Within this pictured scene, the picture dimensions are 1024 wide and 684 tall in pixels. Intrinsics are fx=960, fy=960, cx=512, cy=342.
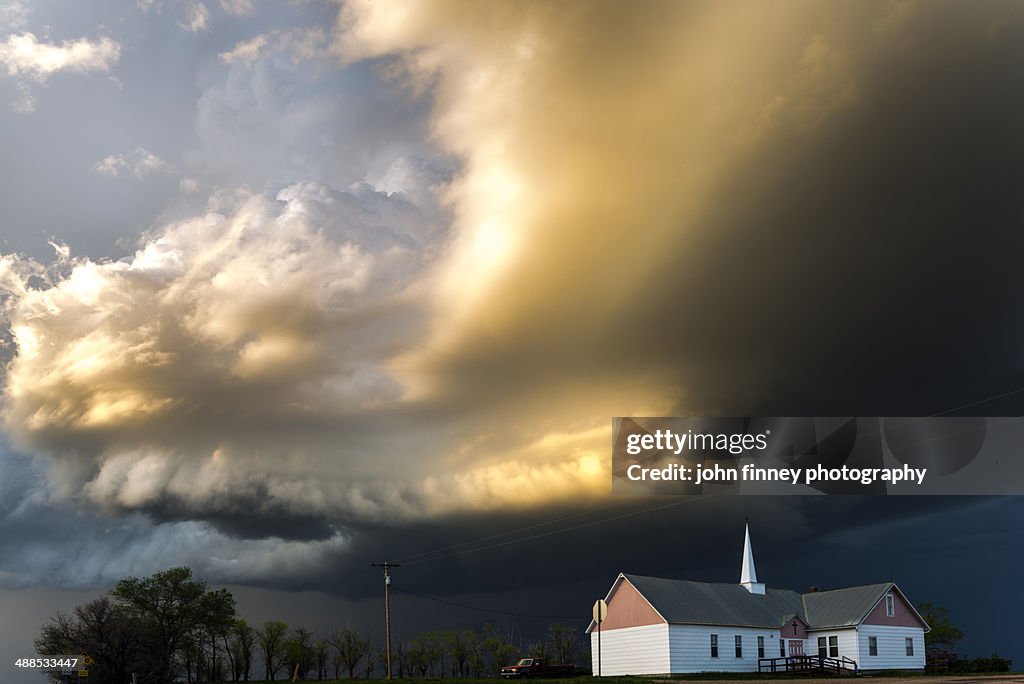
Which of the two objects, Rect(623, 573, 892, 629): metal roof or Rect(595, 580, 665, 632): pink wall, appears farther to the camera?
Rect(623, 573, 892, 629): metal roof

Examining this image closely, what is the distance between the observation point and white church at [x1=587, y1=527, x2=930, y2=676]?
218 feet

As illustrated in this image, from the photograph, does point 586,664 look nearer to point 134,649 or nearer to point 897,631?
point 897,631

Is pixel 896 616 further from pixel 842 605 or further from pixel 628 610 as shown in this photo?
pixel 628 610

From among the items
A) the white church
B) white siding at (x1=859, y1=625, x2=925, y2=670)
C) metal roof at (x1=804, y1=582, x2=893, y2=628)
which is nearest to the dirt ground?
the white church

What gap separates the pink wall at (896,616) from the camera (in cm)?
7506

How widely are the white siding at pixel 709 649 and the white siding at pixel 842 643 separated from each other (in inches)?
228

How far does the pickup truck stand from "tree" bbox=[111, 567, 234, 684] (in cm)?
3638

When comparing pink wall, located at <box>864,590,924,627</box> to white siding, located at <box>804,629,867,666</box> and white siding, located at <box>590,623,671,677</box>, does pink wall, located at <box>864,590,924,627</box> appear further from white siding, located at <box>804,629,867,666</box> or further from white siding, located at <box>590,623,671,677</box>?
white siding, located at <box>590,623,671,677</box>

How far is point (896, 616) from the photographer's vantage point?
77.1 m

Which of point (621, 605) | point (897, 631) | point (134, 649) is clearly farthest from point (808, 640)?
point (134, 649)

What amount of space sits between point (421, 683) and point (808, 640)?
4551cm

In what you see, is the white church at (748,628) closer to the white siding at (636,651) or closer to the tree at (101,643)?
the white siding at (636,651)

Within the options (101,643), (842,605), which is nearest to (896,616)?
(842,605)

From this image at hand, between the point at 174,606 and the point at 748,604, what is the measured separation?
50.1 metres
